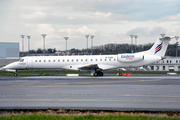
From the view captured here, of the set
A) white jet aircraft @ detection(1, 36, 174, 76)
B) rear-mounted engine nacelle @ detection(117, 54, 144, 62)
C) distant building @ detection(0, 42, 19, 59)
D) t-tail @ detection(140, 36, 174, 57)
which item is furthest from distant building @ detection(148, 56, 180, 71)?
distant building @ detection(0, 42, 19, 59)

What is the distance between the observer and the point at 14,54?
10838 cm

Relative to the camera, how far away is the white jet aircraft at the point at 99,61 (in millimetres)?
31219

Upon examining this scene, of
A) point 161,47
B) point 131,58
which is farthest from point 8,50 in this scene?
point 161,47

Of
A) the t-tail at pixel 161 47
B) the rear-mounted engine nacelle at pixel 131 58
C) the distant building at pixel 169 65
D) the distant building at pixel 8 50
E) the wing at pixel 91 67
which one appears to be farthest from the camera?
the distant building at pixel 8 50

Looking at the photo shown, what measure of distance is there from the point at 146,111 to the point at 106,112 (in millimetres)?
1542

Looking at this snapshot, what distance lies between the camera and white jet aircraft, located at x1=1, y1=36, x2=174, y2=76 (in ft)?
102

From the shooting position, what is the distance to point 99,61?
32.3m

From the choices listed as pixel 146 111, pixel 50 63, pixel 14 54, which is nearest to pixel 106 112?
pixel 146 111

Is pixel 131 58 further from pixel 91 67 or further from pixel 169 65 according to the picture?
pixel 169 65

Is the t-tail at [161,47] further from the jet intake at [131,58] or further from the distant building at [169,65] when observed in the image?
the distant building at [169,65]

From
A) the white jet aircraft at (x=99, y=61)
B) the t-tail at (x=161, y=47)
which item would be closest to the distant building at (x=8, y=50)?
the white jet aircraft at (x=99, y=61)

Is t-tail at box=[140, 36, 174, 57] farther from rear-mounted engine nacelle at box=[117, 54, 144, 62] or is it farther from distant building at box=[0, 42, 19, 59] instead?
distant building at box=[0, 42, 19, 59]

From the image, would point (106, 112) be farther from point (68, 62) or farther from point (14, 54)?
point (14, 54)

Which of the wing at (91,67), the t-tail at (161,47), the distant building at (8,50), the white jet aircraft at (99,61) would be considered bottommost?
the wing at (91,67)
